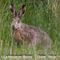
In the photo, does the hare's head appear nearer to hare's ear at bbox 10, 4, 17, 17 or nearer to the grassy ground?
hare's ear at bbox 10, 4, 17, 17

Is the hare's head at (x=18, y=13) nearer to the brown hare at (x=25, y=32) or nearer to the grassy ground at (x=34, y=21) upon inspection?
the brown hare at (x=25, y=32)

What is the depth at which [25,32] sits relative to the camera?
3.31 m

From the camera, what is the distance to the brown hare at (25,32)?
307 cm

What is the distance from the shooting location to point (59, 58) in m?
2.43

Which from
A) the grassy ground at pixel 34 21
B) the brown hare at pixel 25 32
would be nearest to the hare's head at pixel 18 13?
the brown hare at pixel 25 32

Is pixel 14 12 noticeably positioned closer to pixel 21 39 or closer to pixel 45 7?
pixel 21 39

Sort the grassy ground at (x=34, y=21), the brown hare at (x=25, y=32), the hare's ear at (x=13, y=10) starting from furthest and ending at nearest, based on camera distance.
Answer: the hare's ear at (x=13, y=10), the brown hare at (x=25, y=32), the grassy ground at (x=34, y=21)

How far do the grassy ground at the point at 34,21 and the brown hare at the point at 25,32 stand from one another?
0.22ft

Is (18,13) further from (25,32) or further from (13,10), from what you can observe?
(25,32)

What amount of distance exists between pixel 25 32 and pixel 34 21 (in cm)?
23

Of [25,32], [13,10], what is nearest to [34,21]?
[25,32]

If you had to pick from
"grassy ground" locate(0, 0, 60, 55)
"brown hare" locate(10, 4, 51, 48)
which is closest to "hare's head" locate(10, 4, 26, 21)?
"brown hare" locate(10, 4, 51, 48)

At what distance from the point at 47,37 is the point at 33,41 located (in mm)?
175

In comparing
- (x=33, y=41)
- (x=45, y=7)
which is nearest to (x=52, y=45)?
(x=33, y=41)
